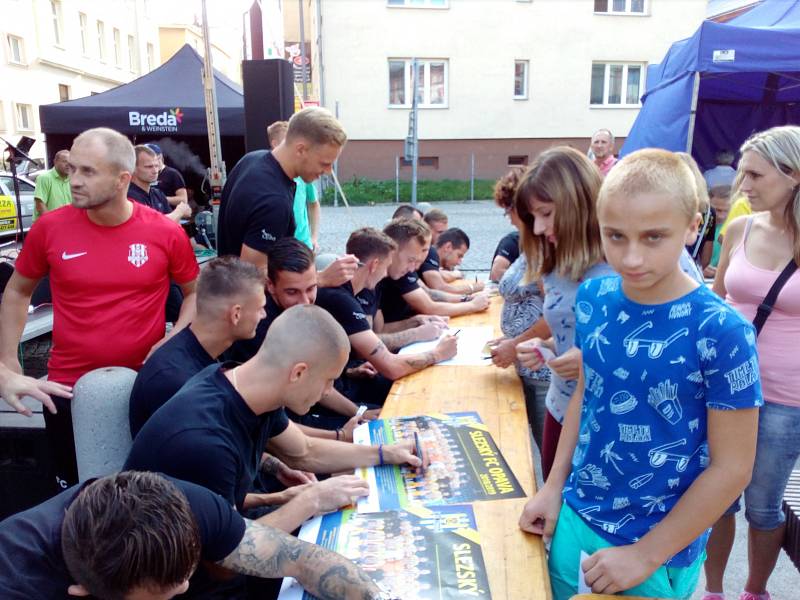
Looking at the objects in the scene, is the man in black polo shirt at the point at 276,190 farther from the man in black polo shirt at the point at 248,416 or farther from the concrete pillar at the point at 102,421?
the man in black polo shirt at the point at 248,416

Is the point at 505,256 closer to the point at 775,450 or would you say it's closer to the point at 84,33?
the point at 775,450

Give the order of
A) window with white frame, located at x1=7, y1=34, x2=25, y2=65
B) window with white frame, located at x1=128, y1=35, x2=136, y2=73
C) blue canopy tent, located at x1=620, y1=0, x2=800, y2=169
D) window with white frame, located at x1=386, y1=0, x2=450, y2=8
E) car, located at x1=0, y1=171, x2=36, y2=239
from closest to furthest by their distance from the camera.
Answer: blue canopy tent, located at x1=620, y1=0, x2=800, y2=169 < car, located at x1=0, y1=171, x2=36, y2=239 < window with white frame, located at x1=386, y1=0, x2=450, y2=8 < window with white frame, located at x1=7, y1=34, x2=25, y2=65 < window with white frame, located at x1=128, y1=35, x2=136, y2=73

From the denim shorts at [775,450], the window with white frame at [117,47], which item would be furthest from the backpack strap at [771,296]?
the window with white frame at [117,47]

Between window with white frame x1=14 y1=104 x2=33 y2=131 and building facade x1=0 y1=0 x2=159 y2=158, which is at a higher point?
building facade x1=0 y1=0 x2=159 y2=158

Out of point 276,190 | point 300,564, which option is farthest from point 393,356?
point 300,564

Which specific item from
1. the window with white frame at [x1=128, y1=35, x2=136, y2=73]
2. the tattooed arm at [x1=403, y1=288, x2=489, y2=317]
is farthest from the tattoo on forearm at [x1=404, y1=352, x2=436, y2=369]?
the window with white frame at [x1=128, y1=35, x2=136, y2=73]

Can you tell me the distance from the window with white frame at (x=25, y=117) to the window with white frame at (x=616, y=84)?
724 inches

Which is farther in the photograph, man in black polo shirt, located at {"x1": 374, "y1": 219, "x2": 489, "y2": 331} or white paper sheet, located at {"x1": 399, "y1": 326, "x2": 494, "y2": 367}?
man in black polo shirt, located at {"x1": 374, "y1": 219, "x2": 489, "y2": 331}

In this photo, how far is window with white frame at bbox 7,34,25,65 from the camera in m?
21.1

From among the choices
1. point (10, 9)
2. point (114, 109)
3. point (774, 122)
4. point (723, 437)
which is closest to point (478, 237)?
point (774, 122)

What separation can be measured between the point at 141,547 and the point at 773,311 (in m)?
1.98

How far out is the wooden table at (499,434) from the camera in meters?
1.35

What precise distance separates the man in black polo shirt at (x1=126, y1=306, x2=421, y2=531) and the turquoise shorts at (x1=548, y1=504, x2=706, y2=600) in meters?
0.50

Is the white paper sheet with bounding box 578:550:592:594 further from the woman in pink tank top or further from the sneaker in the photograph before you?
the sneaker
